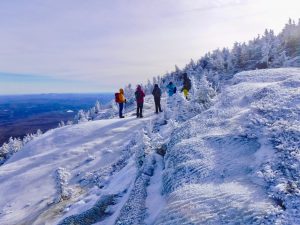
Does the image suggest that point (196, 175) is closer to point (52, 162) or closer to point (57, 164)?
point (57, 164)

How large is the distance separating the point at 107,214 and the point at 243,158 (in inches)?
166

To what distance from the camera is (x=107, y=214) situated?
926 centimetres

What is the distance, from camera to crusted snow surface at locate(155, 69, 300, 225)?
5605 mm

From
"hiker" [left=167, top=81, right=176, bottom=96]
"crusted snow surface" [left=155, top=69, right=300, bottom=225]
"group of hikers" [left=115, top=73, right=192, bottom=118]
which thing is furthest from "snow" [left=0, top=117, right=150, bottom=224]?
"crusted snow surface" [left=155, top=69, right=300, bottom=225]

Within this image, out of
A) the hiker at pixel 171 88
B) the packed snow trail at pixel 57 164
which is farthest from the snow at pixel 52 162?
the hiker at pixel 171 88

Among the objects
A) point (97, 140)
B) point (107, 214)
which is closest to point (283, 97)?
point (107, 214)

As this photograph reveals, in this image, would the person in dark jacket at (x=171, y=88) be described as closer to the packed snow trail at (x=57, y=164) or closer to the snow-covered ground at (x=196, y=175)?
the packed snow trail at (x=57, y=164)

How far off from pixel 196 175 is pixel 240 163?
37.8 inches

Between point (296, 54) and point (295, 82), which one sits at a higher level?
point (296, 54)

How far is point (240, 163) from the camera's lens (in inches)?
277

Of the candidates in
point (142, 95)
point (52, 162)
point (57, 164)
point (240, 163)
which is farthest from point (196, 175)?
point (142, 95)

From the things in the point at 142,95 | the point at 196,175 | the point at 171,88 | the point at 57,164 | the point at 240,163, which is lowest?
the point at 57,164

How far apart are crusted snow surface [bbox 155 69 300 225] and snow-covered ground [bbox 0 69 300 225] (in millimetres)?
18

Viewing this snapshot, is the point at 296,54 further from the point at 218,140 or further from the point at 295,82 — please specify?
the point at 218,140
